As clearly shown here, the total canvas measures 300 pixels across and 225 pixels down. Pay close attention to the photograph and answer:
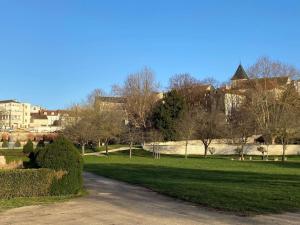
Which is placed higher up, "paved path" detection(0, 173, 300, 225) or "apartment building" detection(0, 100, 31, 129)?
"apartment building" detection(0, 100, 31, 129)

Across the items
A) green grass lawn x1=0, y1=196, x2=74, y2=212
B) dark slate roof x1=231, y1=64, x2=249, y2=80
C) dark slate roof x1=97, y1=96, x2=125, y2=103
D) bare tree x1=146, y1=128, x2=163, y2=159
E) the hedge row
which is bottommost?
green grass lawn x1=0, y1=196, x2=74, y2=212

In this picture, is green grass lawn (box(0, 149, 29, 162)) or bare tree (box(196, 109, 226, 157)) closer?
green grass lawn (box(0, 149, 29, 162))

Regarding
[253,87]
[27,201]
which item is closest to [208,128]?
[253,87]

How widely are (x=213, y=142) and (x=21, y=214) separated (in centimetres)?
6190

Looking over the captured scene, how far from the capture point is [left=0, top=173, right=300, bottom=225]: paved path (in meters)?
11.7

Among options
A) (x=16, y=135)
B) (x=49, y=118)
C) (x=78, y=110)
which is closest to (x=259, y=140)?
(x=78, y=110)

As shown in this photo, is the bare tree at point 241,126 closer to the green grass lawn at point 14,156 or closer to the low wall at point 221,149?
the low wall at point 221,149

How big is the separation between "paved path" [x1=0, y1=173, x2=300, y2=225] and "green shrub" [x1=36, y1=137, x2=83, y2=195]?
123cm

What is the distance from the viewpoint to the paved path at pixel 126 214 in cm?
1171

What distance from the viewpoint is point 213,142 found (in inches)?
2889

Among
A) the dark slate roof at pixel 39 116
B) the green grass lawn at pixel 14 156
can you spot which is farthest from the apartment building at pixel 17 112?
the green grass lawn at pixel 14 156

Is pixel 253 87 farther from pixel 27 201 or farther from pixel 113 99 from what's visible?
pixel 27 201

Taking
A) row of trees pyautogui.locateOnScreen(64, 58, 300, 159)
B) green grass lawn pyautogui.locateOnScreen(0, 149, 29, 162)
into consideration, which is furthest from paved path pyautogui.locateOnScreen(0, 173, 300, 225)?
Answer: row of trees pyautogui.locateOnScreen(64, 58, 300, 159)

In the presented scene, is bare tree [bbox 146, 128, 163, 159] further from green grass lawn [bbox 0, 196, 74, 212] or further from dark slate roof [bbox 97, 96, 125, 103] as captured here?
green grass lawn [bbox 0, 196, 74, 212]
